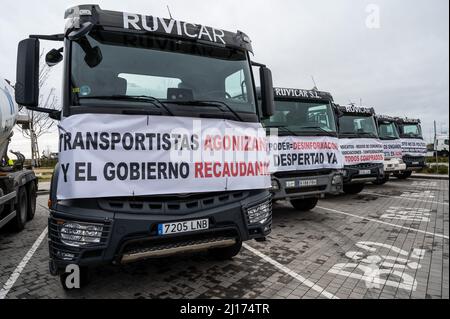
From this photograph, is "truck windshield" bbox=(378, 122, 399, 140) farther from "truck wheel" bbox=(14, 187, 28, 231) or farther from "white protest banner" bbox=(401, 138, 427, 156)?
"truck wheel" bbox=(14, 187, 28, 231)

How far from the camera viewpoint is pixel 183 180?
3105mm

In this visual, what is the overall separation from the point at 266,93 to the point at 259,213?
168 cm

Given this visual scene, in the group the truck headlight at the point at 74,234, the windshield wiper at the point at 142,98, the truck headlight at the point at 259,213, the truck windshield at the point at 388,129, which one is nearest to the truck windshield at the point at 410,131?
the truck windshield at the point at 388,129

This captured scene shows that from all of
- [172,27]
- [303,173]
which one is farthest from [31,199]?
[303,173]

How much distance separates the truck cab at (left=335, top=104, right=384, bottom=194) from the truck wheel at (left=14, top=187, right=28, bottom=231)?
7.76 meters

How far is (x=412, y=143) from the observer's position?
13.6m

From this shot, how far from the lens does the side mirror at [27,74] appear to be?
9.69 ft

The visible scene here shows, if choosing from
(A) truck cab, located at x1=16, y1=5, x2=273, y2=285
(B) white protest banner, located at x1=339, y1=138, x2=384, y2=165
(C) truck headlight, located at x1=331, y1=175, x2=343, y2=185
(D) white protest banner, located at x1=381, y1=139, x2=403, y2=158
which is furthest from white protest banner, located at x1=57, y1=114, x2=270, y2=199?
(D) white protest banner, located at x1=381, y1=139, x2=403, y2=158

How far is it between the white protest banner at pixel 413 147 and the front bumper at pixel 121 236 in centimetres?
1282

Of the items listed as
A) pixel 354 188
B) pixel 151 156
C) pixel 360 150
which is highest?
pixel 360 150

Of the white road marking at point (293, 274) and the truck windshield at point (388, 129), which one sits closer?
the white road marking at point (293, 274)

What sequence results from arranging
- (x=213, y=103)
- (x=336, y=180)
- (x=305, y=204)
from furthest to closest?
1. (x=305, y=204)
2. (x=336, y=180)
3. (x=213, y=103)

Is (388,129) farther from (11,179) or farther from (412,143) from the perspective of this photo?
(11,179)

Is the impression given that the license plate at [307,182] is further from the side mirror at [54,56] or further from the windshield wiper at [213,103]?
the side mirror at [54,56]
